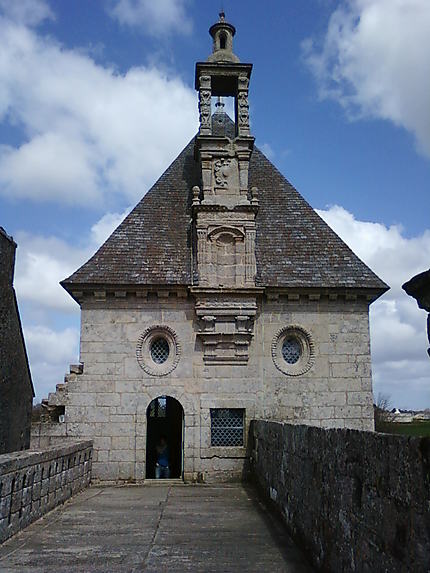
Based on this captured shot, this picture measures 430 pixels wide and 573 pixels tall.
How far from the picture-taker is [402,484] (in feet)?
13.2

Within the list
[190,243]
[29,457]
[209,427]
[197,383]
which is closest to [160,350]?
[197,383]

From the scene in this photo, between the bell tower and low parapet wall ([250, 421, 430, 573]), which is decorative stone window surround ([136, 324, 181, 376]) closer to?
the bell tower

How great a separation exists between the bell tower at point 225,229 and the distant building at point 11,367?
13.6 ft

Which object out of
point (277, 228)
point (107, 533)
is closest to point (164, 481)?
point (107, 533)

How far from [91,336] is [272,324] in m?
4.37

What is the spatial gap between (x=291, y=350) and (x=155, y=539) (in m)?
7.73

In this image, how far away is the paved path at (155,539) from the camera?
21.6ft

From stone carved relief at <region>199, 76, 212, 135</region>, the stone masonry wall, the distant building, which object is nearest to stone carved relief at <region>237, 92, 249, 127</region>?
stone carved relief at <region>199, 76, 212, 135</region>

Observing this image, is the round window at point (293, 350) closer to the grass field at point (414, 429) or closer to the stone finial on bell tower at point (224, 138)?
the grass field at point (414, 429)

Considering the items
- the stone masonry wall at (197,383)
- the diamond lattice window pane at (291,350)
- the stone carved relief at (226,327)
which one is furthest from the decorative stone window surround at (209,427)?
the diamond lattice window pane at (291,350)

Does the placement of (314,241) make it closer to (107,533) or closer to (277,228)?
(277,228)

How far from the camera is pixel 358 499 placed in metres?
5.06

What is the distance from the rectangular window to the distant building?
430 cm

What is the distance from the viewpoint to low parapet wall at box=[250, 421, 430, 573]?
150 inches
